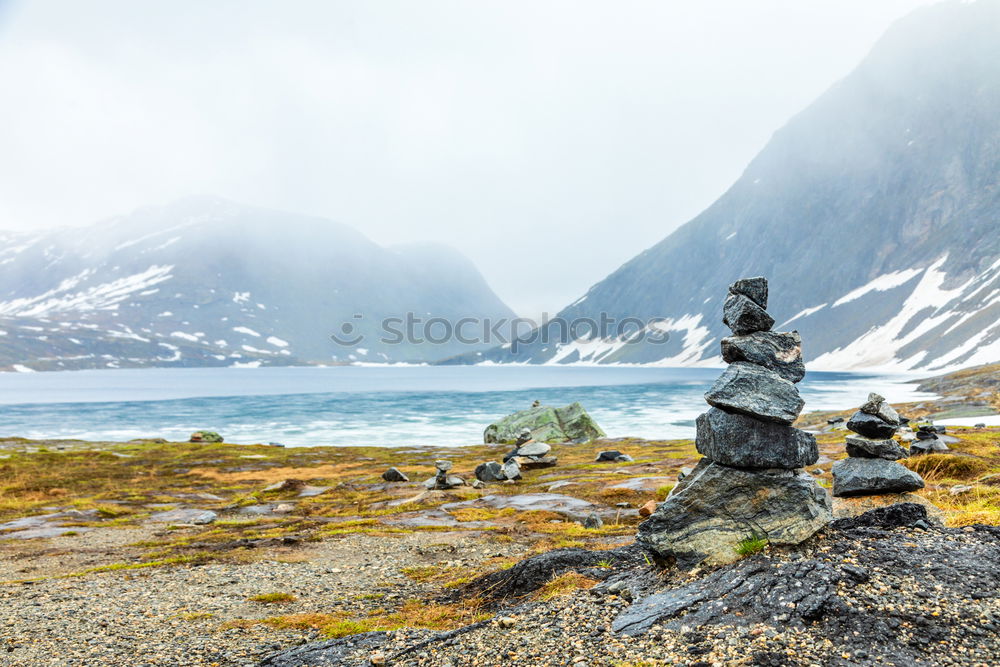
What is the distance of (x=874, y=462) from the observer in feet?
60.0

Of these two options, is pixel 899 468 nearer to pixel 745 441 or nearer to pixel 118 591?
pixel 745 441

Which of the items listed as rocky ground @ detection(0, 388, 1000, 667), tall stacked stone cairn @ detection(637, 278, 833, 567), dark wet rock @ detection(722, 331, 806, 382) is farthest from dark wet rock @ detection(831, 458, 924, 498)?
tall stacked stone cairn @ detection(637, 278, 833, 567)

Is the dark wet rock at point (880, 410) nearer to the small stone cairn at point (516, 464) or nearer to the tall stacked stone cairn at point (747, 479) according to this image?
the tall stacked stone cairn at point (747, 479)

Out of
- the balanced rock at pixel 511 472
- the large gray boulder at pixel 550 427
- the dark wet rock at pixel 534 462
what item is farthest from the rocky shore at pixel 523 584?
the large gray boulder at pixel 550 427

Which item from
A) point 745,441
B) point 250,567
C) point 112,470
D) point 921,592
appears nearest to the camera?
point 921,592

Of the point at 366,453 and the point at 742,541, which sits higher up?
the point at 742,541

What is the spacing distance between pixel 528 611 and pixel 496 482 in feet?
106

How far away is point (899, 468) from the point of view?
17.9 meters

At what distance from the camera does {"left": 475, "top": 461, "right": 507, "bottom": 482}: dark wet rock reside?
4356 cm

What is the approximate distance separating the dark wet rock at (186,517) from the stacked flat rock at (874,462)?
1164 inches

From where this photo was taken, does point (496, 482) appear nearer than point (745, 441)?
No

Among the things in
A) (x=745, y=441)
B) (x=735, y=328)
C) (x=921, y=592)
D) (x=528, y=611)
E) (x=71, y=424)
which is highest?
(x=735, y=328)

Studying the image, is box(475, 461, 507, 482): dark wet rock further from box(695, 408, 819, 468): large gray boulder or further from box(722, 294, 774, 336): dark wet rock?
box(695, 408, 819, 468): large gray boulder

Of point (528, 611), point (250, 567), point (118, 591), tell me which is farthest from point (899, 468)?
point (118, 591)
